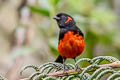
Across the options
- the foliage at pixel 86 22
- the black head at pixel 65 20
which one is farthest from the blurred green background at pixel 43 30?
the black head at pixel 65 20

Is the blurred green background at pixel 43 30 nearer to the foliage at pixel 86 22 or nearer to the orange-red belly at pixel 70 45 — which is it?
the foliage at pixel 86 22

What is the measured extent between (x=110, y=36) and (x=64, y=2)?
0.68m

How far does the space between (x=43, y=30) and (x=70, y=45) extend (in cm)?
114

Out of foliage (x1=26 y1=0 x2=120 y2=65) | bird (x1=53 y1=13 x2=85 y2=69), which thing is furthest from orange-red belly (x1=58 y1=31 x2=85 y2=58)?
foliage (x1=26 y1=0 x2=120 y2=65)

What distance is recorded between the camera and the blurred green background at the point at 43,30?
3549mm

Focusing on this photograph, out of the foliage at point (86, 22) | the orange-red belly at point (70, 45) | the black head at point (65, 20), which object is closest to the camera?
the orange-red belly at point (70, 45)

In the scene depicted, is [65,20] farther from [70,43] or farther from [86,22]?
[86,22]

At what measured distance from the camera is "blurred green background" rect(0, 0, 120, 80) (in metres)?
3.55

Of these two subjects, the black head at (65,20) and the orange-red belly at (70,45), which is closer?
the orange-red belly at (70,45)

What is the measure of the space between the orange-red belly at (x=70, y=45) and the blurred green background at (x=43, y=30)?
0.84m

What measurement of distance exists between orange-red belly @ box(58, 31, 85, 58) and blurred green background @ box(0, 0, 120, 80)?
2.77 feet

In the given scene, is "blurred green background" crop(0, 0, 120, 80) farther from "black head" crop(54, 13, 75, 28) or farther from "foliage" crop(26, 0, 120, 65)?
"black head" crop(54, 13, 75, 28)

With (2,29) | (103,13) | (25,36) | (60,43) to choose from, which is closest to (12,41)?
(2,29)

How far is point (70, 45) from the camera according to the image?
253cm
